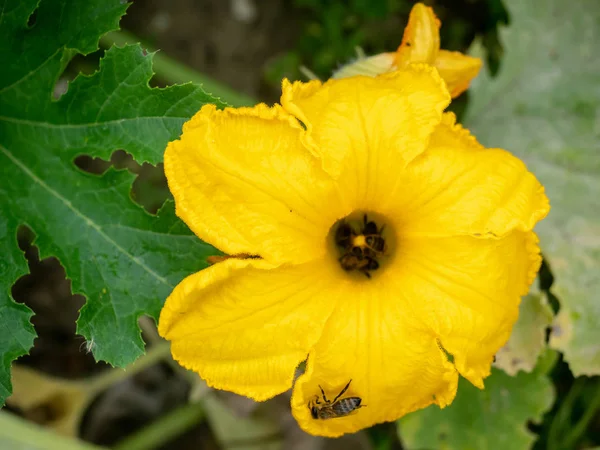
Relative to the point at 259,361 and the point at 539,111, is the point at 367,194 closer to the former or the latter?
the point at 259,361

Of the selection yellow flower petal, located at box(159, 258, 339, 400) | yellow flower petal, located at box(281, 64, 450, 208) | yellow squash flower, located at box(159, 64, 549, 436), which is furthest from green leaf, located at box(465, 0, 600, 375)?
yellow flower petal, located at box(159, 258, 339, 400)

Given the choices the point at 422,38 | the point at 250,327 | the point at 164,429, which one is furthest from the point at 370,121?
A: the point at 164,429

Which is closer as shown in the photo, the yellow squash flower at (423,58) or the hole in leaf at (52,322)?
the yellow squash flower at (423,58)

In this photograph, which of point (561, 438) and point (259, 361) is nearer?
point (259, 361)

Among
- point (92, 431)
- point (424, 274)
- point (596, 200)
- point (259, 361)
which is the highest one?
point (424, 274)

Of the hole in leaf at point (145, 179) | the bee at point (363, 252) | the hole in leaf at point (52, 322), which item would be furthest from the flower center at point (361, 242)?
the hole in leaf at point (52, 322)

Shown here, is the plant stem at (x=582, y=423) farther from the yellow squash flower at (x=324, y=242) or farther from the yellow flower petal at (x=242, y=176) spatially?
the yellow flower petal at (x=242, y=176)

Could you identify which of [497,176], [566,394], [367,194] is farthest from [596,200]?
[367,194]
